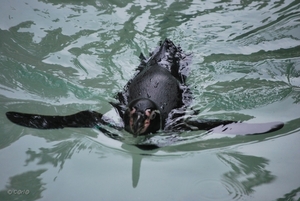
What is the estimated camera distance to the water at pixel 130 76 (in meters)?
2.92

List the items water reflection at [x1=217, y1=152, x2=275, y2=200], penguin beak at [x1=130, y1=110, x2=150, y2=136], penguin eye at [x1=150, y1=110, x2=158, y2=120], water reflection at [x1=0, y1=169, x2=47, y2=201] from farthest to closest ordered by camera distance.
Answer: penguin eye at [x1=150, y1=110, x2=158, y2=120] < penguin beak at [x1=130, y1=110, x2=150, y2=136] < water reflection at [x1=217, y1=152, x2=275, y2=200] < water reflection at [x1=0, y1=169, x2=47, y2=201]

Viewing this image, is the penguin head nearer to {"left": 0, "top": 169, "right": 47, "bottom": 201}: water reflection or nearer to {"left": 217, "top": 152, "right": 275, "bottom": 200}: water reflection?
{"left": 217, "top": 152, "right": 275, "bottom": 200}: water reflection

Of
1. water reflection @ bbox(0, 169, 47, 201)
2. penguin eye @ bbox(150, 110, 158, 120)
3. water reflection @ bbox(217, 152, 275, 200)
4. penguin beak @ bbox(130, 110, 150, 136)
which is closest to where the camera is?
water reflection @ bbox(0, 169, 47, 201)

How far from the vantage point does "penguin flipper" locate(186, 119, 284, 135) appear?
11.2ft

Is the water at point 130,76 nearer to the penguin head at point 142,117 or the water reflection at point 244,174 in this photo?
the water reflection at point 244,174

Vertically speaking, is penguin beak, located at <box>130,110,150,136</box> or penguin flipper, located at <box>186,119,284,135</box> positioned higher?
penguin beak, located at <box>130,110,150,136</box>

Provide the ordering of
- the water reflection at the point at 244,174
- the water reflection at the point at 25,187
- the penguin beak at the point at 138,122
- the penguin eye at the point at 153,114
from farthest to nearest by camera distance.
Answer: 1. the penguin eye at the point at 153,114
2. the penguin beak at the point at 138,122
3. the water reflection at the point at 244,174
4. the water reflection at the point at 25,187

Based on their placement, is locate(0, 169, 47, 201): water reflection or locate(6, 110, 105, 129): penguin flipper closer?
locate(0, 169, 47, 201): water reflection

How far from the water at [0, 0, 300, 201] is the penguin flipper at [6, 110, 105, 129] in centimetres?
7

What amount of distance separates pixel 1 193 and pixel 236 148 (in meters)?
1.87

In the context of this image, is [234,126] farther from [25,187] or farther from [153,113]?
[25,187]

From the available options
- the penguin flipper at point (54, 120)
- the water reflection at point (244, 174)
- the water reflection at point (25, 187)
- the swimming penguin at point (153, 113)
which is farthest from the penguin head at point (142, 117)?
the water reflection at point (25, 187)

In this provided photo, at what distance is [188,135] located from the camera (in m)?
3.59

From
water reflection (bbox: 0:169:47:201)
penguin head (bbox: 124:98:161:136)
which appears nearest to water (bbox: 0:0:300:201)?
water reflection (bbox: 0:169:47:201)
